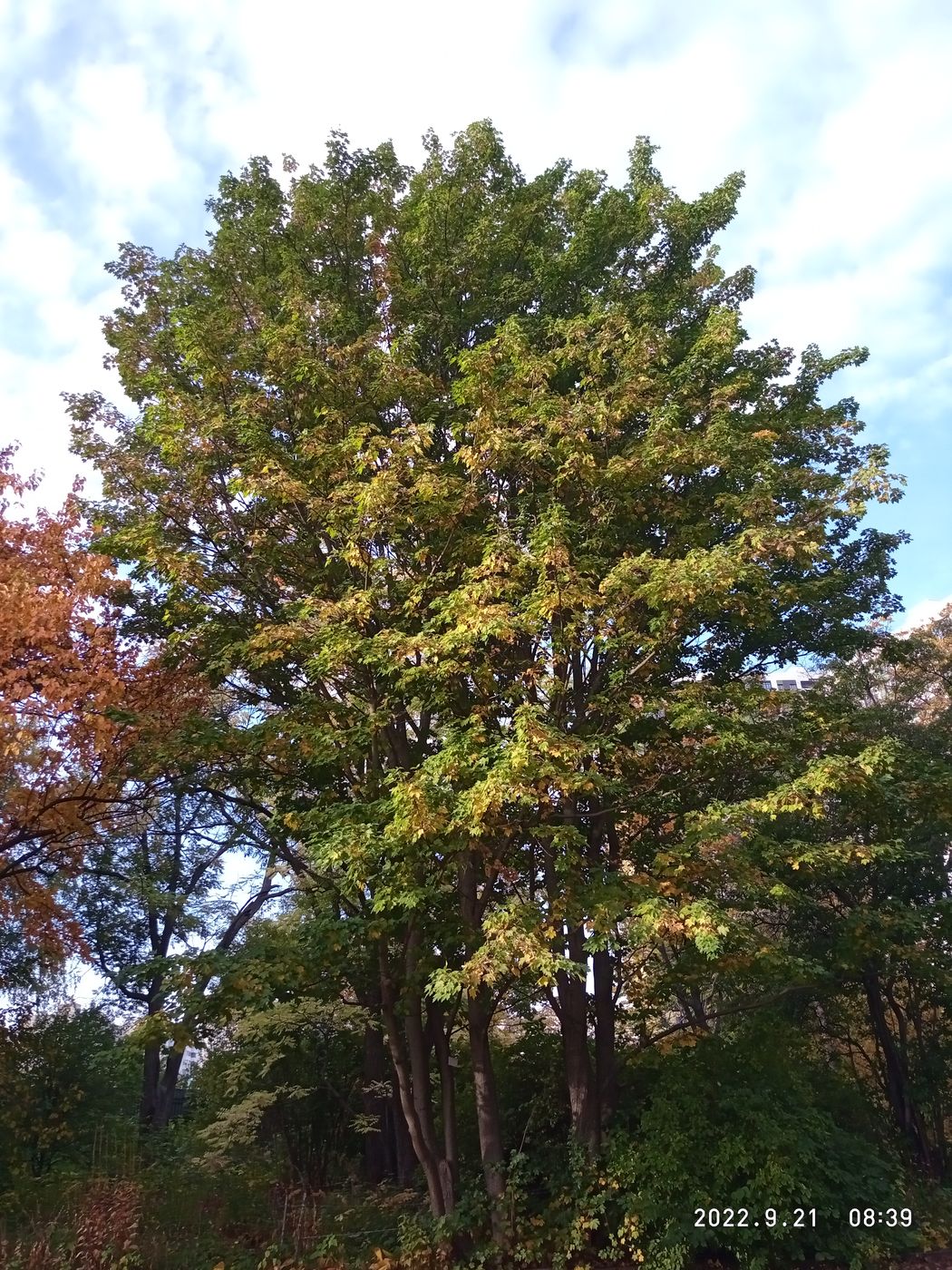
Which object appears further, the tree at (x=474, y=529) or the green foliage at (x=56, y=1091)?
the green foliage at (x=56, y=1091)

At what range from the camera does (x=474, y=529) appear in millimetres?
8117

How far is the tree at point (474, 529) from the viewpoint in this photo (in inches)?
264

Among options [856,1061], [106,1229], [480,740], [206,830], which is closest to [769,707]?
[480,740]

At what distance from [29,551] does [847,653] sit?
30.1ft

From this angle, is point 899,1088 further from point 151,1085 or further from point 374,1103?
point 151,1085

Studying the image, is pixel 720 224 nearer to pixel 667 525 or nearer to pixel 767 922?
pixel 667 525

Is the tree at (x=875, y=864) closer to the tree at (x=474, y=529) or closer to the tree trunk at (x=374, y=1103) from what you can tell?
the tree at (x=474, y=529)

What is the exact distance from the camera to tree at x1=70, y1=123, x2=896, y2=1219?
6707 mm

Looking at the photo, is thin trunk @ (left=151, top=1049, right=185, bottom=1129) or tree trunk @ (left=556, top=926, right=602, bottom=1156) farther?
thin trunk @ (left=151, top=1049, right=185, bottom=1129)

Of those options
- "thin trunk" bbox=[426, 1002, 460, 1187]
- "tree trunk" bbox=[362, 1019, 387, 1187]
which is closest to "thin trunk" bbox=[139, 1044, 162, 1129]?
"tree trunk" bbox=[362, 1019, 387, 1187]

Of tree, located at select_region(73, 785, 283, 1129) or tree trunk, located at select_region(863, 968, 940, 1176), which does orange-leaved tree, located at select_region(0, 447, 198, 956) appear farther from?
tree trunk, located at select_region(863, 968, 940, 1176)

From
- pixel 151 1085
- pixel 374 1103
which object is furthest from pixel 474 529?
pixel 151 1085
